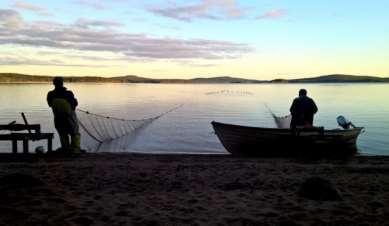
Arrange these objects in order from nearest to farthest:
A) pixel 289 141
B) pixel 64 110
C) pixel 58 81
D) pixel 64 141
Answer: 1. pixel 58 81
2. pixel 64 110
3. pixel 64 141
4. pixel 289 141

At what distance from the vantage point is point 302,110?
17.7 meters

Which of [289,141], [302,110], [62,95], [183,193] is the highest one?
[62,95]

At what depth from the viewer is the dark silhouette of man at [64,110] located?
14195 mm

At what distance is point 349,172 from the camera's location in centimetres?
1205

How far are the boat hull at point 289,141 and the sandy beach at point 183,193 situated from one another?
355 centimetres

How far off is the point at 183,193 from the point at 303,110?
9559 millimetres

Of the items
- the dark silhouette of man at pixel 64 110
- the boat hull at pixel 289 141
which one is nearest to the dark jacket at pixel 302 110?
the boat hull at pixel 289 141

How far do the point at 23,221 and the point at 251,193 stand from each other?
429 centimetres

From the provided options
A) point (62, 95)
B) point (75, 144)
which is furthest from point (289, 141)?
point (62, 95)

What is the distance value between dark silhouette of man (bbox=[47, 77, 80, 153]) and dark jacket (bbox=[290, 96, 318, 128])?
Answer: 782cm

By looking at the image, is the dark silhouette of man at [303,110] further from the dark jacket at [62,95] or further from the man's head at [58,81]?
the man's head at [58,81]

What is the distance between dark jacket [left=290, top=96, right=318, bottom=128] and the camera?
1753 cm

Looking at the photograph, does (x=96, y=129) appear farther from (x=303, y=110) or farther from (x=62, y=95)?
(x=303, y=110)

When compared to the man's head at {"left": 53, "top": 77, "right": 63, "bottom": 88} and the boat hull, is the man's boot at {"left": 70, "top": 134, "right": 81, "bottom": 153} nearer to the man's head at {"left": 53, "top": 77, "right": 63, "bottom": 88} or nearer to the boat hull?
the man's head at {"left": 53, "top": 77, "right": 63, "bottom": 88}
